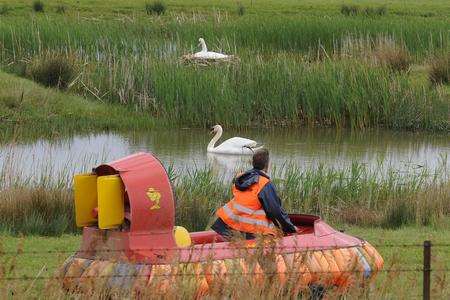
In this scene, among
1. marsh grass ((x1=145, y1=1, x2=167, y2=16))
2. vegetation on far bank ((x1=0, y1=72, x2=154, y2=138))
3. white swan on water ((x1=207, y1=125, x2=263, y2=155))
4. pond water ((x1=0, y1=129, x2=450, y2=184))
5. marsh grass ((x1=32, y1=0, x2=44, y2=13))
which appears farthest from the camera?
marsh grass ((x1=145, y1=1, x2=167, y2=16))

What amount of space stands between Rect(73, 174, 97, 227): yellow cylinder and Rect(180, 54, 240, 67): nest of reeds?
44.1 feet

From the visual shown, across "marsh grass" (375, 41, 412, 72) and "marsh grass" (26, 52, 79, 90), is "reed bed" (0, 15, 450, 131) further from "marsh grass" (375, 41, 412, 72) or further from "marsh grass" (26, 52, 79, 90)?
"marsh grass" (26, 52, 79, 90)

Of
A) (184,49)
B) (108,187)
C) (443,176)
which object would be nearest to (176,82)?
(184,49)

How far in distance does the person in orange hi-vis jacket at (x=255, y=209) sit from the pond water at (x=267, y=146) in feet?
20.0

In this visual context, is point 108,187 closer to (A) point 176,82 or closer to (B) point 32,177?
(B) point 32,177

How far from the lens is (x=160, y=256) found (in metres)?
8.09

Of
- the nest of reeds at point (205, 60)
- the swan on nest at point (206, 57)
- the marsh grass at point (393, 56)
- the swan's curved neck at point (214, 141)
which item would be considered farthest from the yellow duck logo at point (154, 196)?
the marsh grass at point (393, 56)

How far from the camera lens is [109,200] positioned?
26.4 feet

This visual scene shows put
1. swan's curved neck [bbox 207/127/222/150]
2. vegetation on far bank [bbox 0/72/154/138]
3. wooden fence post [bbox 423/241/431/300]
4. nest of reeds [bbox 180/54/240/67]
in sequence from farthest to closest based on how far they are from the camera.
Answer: nest of reeds [bbox 180/54/240/67]
vegetation on far bank [bbox 0/72/154/138]
swan's curved neck [bbox 207/127/222/150]
wooden fence post [bbox 423/241/431/300]

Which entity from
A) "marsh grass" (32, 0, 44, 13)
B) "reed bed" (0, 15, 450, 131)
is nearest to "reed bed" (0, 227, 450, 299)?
"reed bed" (0, 15, 450, 131)

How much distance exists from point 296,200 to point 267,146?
6.56 meters

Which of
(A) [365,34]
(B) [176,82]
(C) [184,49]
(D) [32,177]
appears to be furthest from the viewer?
(A) [365,34]

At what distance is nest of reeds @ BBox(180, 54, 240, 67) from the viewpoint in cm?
2197

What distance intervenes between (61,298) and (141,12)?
96.8 ft
